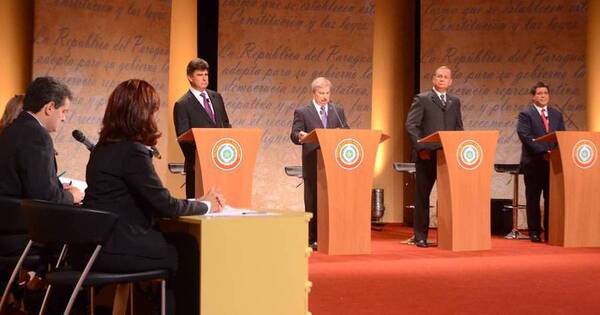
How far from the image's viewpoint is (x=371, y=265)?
21.0ft

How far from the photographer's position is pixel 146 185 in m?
3.43

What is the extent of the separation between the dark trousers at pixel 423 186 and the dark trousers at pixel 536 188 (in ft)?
4.24

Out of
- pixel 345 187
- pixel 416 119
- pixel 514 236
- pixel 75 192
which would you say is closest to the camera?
pixel 75 192

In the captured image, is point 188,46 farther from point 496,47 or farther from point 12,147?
point 12,147

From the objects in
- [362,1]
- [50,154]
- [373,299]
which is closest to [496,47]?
[362,1]

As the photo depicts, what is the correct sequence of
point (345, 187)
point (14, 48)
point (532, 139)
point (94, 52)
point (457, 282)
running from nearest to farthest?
point (457, 282) → point (345, 187) → point (532, 139) → point (14, 48) → point (94, 52)

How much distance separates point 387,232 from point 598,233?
2.70 m

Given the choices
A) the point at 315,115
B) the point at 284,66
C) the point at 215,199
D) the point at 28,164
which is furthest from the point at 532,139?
the point at 28,164

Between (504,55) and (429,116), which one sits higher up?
(504,55)

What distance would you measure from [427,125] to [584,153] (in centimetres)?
148

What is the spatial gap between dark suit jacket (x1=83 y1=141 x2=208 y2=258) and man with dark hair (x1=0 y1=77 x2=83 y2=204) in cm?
60

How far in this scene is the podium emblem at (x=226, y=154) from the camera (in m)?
6.60

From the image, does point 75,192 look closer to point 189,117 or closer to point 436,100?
point 189,117

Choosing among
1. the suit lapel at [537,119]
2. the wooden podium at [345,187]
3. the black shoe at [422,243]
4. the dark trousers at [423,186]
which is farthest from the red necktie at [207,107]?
the suit lapel at [537,119]
